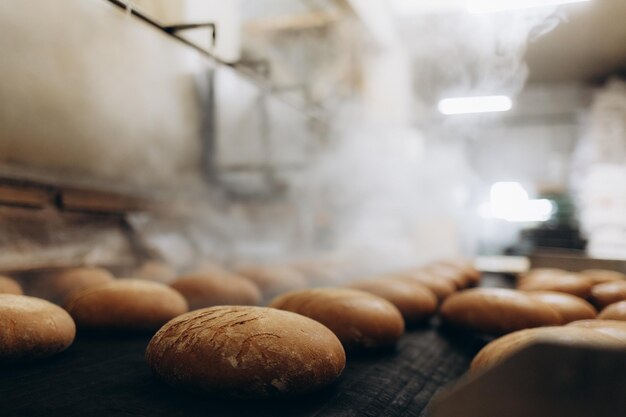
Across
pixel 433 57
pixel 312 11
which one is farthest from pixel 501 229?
pixel 312 11

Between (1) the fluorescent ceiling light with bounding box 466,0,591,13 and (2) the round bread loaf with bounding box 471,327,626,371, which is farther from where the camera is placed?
(1) the fluorescent ceiling light with bounding box 466,0,591,13

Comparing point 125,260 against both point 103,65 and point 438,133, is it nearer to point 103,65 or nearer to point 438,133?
point 103,65

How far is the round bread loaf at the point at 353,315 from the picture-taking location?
1333 mm

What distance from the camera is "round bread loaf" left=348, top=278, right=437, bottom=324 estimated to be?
69.4 inches

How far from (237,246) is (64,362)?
2.46m

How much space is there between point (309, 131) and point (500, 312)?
11.8 ft

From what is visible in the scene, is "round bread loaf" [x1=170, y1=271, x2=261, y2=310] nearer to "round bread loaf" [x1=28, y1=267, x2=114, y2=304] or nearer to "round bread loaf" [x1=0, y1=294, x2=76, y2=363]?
"round bread loaf" [x1=28, y1=267, x2=114, y2=304]

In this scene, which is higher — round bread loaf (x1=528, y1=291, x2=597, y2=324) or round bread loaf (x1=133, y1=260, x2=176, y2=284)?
round bread loaf (x1=528, y1=291, x2=597, y2=324)

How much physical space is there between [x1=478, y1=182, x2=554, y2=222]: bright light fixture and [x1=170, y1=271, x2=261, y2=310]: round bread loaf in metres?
7.61

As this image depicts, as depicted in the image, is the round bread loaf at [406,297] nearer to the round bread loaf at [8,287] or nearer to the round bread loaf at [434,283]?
the round bread loaf at [434,283]

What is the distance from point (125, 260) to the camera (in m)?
2.48

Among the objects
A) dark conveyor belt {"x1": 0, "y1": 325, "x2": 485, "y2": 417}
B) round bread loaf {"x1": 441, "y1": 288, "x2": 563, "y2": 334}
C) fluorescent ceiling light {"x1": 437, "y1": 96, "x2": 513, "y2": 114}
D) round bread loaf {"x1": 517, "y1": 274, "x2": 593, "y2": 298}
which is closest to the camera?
dark conveyor belt {"x1": 0, "y1": 325, "x2": 485, "y2": 417}

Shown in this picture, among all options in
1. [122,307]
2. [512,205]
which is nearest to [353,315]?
[122,307]

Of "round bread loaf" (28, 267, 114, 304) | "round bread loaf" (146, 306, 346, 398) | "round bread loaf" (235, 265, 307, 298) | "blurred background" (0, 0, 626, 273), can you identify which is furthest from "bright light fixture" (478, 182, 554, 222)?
"round bread loaf" (146, 306, 346, 398)
